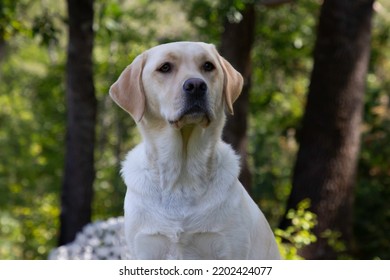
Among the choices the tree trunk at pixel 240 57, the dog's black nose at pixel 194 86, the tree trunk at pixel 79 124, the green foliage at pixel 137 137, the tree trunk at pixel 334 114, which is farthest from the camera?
the green foliage at pixel 137 137

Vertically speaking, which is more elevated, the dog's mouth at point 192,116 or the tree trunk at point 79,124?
the dog's mouth at point 192,116

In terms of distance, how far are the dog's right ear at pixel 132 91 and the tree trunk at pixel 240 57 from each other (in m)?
3.68

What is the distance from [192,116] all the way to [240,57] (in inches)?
157

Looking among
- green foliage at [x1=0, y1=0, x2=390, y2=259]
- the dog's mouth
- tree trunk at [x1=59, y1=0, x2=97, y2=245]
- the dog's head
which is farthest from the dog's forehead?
green foliage at [x1=0, y1=0, x2=390, y2=259]

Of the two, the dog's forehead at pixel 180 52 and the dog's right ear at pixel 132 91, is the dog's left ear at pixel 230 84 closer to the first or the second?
the dog's forehead at pixel 180 52

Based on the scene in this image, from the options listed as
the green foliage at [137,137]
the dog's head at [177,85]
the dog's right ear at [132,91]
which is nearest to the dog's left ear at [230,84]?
the dog's head at [177,85]

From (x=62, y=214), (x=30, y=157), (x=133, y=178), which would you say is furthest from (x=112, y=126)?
(x=133, y=178)

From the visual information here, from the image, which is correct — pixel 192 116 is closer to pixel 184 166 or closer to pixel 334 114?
pixel 184 166

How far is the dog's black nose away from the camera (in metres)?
3.53

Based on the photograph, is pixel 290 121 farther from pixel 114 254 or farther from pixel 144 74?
pixel 144 74

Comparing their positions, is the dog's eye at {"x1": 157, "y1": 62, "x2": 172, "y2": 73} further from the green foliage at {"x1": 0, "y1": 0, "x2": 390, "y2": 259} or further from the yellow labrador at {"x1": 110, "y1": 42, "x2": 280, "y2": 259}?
the green foliage at {"x1": 0, "y1": 0, "x2": 390, "y2": 259}

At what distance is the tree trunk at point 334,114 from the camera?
7.25 metres

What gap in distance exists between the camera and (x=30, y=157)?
427 inches
